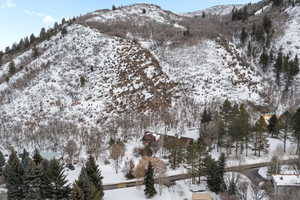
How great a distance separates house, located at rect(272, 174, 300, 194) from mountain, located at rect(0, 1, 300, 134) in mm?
30531

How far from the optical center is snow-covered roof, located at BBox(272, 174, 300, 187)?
101 feet

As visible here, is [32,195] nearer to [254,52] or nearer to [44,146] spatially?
[44,146]

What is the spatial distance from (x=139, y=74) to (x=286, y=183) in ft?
176

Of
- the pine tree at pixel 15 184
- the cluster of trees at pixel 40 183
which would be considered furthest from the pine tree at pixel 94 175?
the pine tree at pixel 15 184

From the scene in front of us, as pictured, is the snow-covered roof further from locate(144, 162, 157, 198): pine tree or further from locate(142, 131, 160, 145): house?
locate(142, 131, 160, 145): house

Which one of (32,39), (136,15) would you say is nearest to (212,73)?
(136,15)

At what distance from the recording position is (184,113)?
198 feet

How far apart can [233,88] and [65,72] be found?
56437 millimetres

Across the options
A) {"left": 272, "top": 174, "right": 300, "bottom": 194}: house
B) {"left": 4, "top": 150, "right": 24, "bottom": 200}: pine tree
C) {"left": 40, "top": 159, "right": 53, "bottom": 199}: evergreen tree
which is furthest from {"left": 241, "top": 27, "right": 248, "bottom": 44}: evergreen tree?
{"left": 4, "top": 150, "right": 24, "bottom": 200}: pine tree

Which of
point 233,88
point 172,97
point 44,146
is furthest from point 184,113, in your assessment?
point 44,146

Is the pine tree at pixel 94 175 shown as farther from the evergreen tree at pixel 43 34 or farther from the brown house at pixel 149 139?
the evergreen tree at pixel 43 34

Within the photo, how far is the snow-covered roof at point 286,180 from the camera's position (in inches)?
1215

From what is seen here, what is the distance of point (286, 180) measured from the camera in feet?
103

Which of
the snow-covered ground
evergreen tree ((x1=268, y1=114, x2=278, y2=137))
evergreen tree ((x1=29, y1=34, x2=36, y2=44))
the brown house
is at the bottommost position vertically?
the snow-covered ground
